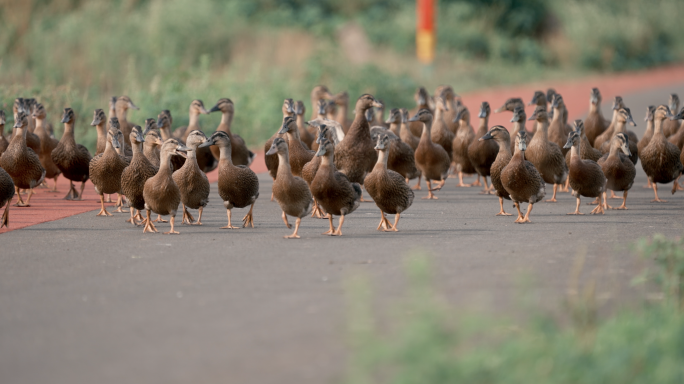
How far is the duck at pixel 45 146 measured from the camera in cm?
1374

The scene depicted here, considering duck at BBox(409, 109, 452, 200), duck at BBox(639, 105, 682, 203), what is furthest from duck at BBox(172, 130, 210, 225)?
duck at BBox(639, 105, 682, 203)

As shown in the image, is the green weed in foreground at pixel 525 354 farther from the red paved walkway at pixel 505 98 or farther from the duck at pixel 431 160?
the duck at pixel 431 160

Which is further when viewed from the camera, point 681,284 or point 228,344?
point 681,284

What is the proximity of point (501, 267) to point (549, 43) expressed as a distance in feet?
133

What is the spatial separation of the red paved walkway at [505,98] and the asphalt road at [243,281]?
0.66 m

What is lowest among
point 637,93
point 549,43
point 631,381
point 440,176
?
point 631,381

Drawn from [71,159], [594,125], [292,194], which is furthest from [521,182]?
[71,159]

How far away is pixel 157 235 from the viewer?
10.4 m

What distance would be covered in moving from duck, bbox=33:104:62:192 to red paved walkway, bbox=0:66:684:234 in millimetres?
322

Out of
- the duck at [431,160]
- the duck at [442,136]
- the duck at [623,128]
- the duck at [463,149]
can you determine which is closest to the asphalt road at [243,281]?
the duck at [431,160]

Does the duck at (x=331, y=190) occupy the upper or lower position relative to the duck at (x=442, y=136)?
lower

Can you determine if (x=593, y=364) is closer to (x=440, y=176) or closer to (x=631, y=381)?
(x=631, y=381)

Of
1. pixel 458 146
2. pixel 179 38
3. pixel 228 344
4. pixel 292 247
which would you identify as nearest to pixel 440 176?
pixel 458 146

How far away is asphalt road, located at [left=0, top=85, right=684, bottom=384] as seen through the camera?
574 cm
